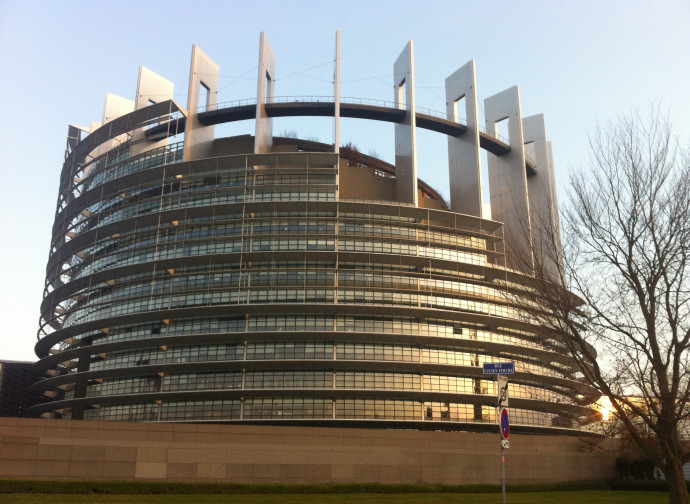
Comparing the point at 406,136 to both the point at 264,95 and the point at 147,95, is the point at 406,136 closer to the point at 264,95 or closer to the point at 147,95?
the point at 264,95

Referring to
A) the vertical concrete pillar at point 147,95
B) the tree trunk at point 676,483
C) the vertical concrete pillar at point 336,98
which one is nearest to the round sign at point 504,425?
the tree trunk at point 676,483

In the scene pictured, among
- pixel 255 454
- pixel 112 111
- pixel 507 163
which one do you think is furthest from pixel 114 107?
pixel 255 454

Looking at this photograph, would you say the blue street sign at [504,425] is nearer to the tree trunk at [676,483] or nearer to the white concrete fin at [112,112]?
the tree trunk at [676,483]

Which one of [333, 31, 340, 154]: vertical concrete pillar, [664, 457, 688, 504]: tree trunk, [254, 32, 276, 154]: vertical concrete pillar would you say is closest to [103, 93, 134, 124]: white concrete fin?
[254, 32, 276, 154]: vertical concrete pillar

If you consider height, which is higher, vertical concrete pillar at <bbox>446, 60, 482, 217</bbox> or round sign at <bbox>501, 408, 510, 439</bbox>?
vertical concrete pillar at <bbox>446, 60, 482, 217</bbox>

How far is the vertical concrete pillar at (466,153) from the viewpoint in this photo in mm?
66562

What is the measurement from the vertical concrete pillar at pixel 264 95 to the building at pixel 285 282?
304 millimetres

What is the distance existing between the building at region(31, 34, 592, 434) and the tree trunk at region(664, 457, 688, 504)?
30107 mm

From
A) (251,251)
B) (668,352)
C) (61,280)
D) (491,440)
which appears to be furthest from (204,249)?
(668,352)

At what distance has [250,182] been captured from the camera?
63375mm

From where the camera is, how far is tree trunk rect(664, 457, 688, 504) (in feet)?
70.4

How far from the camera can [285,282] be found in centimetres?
5875

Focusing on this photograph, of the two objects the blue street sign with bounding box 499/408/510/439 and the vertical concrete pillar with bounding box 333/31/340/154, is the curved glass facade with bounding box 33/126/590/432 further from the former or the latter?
the blue street sign with bounding box 499/408/510/439

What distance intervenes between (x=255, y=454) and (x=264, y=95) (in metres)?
37.3
